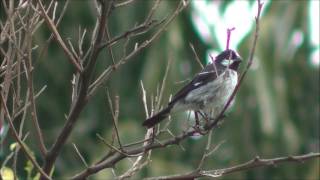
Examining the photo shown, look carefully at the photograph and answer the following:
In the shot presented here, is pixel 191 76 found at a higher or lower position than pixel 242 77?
lower

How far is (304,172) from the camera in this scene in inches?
480

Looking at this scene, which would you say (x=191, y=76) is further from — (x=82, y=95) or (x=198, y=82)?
(x=82, y=95)

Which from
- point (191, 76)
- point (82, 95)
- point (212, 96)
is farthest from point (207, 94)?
point (191, 76)

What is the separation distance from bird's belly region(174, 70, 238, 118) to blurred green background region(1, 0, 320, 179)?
133 inches

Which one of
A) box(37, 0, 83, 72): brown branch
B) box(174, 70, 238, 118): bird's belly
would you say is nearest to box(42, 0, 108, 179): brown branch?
box(37, 0, 83, 72): brown branch

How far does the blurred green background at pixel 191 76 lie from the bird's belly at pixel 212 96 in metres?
3.39

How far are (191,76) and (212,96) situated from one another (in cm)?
605

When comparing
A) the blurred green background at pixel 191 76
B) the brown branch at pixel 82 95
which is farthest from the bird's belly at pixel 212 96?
the blurred green background at pixel 191 76

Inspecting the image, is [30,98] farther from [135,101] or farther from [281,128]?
[135,101]

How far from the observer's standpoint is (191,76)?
1212 centimetres

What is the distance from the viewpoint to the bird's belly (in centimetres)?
602

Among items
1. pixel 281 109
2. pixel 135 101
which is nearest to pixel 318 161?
pixel 281 109

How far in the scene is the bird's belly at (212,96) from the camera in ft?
19.7

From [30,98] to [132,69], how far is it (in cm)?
1015
